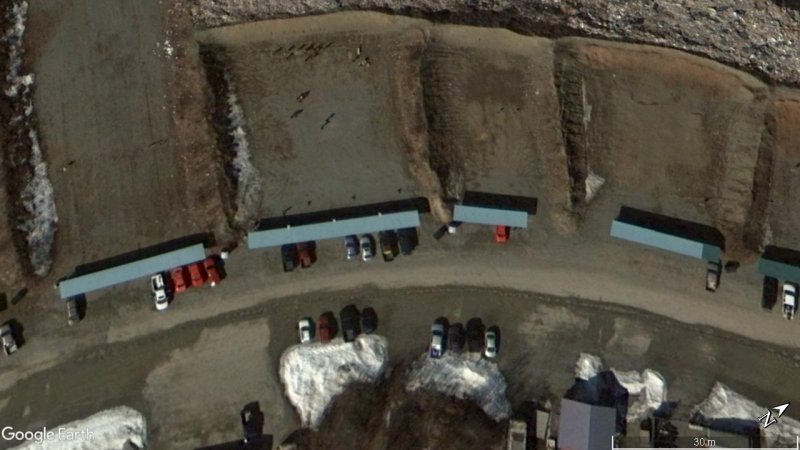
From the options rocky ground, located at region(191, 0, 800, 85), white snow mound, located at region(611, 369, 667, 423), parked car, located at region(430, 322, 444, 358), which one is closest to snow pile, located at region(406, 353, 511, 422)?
parked car, located at region(430, 322, 444, 358)

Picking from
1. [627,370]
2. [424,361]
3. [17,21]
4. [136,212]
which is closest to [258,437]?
[424,361]

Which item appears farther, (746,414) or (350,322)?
(350,322)

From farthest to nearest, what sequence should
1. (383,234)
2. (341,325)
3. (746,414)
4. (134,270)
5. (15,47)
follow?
(15,47) → (383,234) → (341,325) → (134,270) → (746,414)

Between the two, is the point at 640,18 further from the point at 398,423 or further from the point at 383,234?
the point at 398,423

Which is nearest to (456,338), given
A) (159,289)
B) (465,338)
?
(465,338)

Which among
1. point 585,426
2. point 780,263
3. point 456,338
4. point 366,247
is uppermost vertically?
point 366,247

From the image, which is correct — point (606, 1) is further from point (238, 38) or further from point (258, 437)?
point (258, 437)

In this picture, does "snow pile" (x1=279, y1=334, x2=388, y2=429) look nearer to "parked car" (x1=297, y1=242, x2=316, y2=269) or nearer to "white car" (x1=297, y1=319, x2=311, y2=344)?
"white car" (x1=297, y1=319, x2=311, y2=344)
